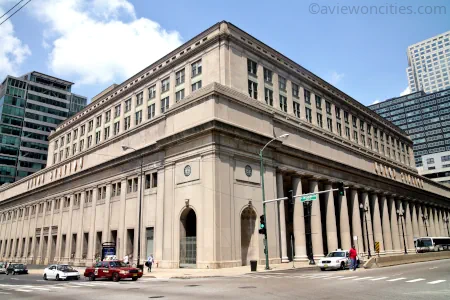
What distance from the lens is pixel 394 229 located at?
69562 mm

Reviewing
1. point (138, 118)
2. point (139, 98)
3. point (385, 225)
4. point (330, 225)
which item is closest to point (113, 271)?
point (330, 225)

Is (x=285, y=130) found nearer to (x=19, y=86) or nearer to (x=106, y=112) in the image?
(x=106, y=112)

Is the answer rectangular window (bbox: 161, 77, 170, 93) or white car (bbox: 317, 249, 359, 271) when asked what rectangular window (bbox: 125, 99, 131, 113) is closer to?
rectangular window (bbox: 161, 77, 170, 93)

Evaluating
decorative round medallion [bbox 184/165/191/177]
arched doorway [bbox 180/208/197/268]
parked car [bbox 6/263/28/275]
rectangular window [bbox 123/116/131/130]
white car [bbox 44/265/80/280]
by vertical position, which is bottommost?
parked car [bbox 6/263/28/275]

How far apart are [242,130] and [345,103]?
132 feet

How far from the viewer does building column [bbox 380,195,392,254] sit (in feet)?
212

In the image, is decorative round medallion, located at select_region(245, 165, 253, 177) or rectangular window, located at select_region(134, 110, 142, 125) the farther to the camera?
rectangular window, located at select_region(134, 110, 142, 125)

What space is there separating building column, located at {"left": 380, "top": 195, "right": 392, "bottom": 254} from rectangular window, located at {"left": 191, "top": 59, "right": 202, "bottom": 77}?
4272 centimetres

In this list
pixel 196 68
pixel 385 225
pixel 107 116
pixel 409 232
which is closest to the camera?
pixel 196 68

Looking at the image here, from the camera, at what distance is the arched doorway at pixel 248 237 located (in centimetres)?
3822

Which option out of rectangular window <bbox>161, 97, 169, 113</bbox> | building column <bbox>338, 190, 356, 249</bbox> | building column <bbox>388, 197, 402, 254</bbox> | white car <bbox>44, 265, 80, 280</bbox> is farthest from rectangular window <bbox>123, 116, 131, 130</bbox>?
building column <bbox>388, 197, 402, 254</bbox>

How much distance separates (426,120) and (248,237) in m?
170

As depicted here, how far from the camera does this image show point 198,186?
37.5 metres

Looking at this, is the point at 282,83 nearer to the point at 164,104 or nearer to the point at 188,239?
the point at 164,104
